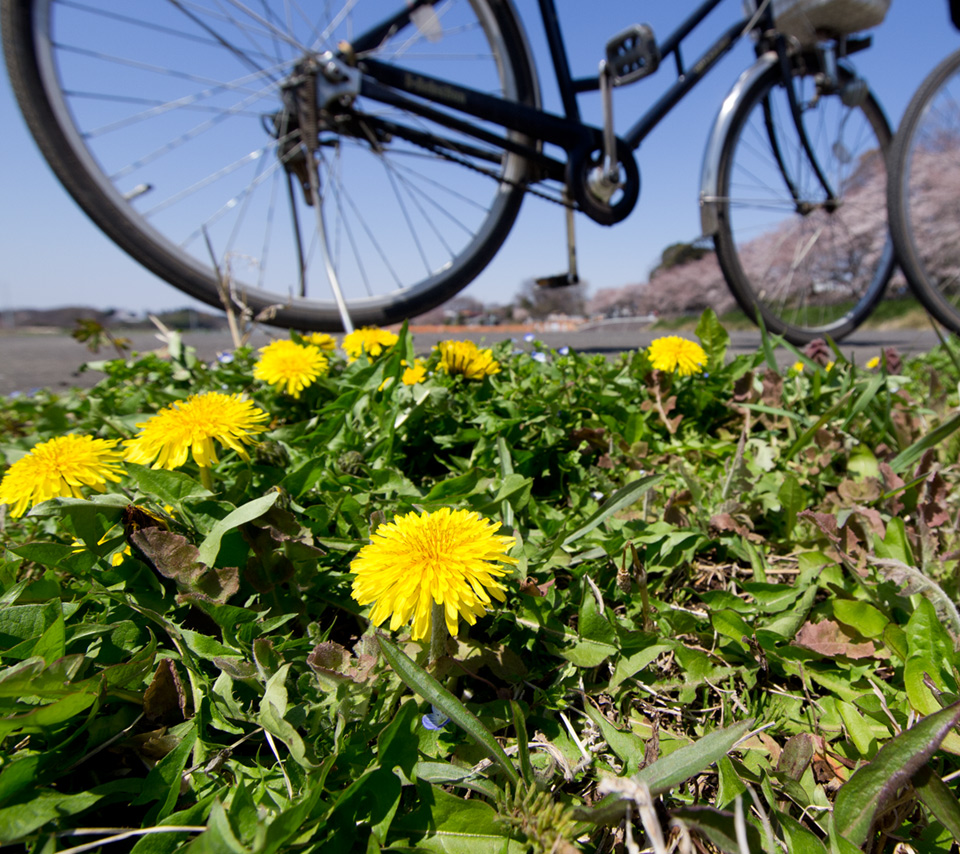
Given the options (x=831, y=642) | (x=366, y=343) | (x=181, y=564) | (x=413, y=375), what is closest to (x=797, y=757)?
(x=831, y=642)

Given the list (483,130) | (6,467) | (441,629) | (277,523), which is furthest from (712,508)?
(483,130)

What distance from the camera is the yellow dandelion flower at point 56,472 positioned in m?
0.83

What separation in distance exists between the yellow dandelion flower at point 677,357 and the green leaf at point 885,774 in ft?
3.29

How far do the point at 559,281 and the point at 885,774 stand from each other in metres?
3.03

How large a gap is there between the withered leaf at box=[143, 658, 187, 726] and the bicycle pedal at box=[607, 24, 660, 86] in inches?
125

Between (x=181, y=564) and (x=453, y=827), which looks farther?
(x=181, y=564)

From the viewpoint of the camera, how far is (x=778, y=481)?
1.18 m

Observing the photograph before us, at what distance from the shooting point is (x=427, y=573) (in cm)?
62

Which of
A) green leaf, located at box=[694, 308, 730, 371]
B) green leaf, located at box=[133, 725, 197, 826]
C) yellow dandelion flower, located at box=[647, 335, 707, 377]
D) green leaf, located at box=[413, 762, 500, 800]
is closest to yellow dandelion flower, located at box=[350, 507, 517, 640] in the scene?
green leaf, located at box=[413, 762, 500, 800]

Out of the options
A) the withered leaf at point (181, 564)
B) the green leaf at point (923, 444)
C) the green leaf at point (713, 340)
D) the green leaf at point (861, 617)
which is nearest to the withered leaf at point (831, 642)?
the green leaf at point (861, 617)

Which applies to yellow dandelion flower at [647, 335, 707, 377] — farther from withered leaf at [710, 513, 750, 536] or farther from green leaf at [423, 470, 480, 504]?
green leaf at [423, 470, 480, 504]

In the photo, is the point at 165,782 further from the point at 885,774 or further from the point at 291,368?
the point at 291,368

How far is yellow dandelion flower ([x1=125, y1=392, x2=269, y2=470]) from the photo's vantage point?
2.91 feet

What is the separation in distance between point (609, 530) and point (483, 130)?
2408mm
